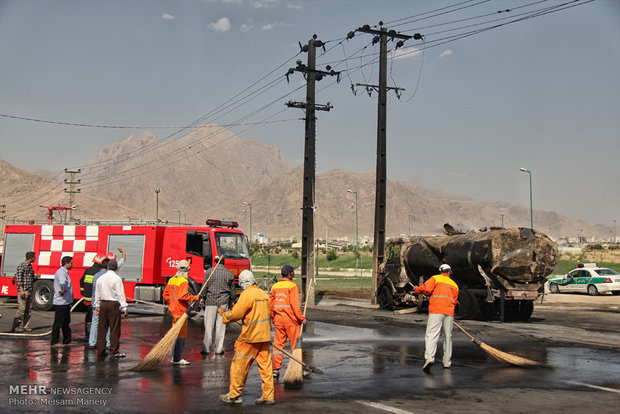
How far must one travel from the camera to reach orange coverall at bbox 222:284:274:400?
26.9 feet

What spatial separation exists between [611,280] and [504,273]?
15933 mm

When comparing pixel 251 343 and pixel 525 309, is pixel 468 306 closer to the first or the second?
pixel 525 309

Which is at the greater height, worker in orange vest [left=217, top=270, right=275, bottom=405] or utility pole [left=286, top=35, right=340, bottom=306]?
utility pole [left=286, top=35, right=340, bottom=306]

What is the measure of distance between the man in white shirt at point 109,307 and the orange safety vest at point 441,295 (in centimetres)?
534

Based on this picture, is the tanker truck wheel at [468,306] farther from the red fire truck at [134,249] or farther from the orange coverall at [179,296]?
the orange coverall at [179,296]

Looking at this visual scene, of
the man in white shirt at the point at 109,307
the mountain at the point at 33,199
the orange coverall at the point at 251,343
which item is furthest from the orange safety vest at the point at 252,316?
the mountain at the point at 33,199

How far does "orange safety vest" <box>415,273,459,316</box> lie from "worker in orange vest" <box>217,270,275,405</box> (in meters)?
3.67

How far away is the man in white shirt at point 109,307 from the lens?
11.9 meters

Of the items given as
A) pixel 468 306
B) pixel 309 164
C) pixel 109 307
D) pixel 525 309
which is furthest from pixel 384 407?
pixel 309 164

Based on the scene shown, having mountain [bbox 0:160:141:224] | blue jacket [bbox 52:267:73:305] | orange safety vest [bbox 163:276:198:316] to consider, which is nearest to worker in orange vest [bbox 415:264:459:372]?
orange safety vest [bbox 163:276:198:316]

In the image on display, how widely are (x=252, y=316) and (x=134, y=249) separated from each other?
47.2ft

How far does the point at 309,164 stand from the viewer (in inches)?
1077

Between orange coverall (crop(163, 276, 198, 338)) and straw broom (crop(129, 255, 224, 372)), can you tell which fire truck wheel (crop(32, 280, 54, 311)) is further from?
straw broom (crop(129, 255, 224, 372))

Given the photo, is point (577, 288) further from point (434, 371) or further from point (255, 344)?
point (255, 344)
